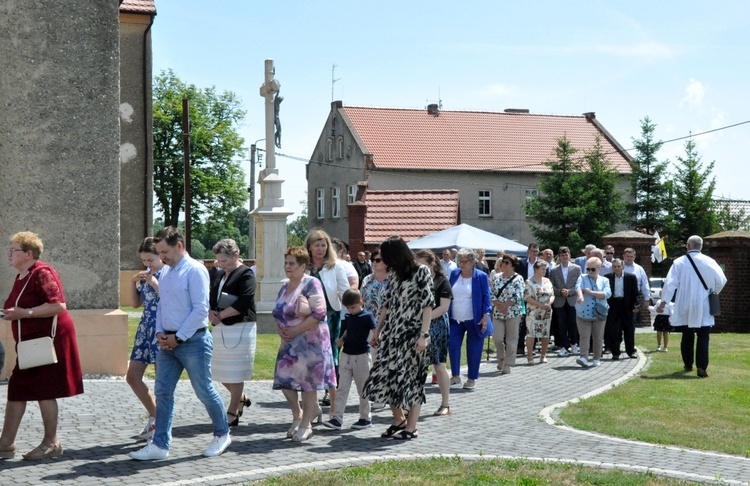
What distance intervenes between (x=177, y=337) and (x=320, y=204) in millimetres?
56944

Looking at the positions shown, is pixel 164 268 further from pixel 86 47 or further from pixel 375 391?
pixel 86 47

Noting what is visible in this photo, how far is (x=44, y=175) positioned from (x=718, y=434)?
8661 mm

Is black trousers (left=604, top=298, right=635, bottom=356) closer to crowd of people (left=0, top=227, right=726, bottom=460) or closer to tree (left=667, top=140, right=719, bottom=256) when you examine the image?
crowd of people (left=0, top=227, right=726, bottom=460)

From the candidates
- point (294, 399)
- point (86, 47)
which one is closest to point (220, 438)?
point (294, 399)

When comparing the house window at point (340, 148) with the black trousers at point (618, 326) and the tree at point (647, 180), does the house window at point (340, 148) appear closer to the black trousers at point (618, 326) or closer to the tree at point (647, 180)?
the tree at point (647, 180)

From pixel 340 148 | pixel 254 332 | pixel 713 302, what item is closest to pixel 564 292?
pixel 713 302

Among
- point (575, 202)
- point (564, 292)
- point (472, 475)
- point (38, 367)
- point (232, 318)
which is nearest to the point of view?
point (472, 475)

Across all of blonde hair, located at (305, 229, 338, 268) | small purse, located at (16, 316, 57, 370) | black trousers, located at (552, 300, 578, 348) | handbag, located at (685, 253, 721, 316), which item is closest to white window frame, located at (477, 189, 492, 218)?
black trousers, located at (552, 300, 578, 348)

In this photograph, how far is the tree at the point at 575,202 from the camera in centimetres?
5025

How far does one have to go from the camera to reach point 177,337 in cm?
818

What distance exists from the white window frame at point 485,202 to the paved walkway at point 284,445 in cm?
4653

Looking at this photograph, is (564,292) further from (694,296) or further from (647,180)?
(647,180)

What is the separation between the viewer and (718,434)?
32.6ft

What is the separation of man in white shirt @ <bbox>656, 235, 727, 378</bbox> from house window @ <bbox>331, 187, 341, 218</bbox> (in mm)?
46947
